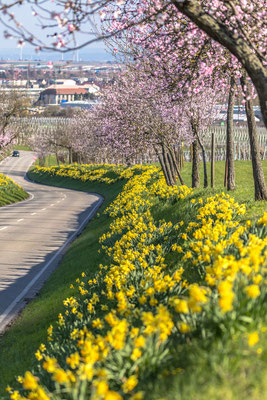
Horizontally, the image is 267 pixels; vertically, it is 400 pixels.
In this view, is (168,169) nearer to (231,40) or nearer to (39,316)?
(39,316)

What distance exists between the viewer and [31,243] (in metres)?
20.2

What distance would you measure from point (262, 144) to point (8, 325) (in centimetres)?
5268

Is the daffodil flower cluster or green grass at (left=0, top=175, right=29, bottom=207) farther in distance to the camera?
the daffodil flower cluster

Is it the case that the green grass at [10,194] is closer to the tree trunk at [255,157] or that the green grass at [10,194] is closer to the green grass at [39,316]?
the green grass at [39,316]

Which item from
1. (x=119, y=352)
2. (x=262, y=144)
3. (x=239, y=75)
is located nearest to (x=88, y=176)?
(x=262, y=144)

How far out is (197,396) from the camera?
12.3 ft

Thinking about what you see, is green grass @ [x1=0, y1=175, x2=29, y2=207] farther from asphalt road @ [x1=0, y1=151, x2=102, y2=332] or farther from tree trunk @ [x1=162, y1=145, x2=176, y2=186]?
tree trunk @ [x1=162, y1=145, x2=176, y2=186]

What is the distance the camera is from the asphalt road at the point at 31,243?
13531 millimetres

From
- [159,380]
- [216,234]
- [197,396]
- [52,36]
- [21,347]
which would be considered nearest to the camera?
[197,396]

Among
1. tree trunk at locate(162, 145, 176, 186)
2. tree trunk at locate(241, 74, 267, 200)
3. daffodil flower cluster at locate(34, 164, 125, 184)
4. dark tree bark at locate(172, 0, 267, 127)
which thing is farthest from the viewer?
daffodil flower cluster at locate(34, 164, 125, 184)

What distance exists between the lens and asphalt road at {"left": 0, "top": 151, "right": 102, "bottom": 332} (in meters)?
13.5

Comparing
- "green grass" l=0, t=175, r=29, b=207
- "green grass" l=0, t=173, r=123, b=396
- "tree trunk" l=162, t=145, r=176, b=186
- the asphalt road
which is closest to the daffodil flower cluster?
"green grass" l=0, t=175, r=29, b=207

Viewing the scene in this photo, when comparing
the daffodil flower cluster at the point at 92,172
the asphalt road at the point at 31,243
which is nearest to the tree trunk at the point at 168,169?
the asphalt road at the point at 31,243

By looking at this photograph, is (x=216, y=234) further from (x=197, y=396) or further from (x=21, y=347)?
(x=21, y=347)
